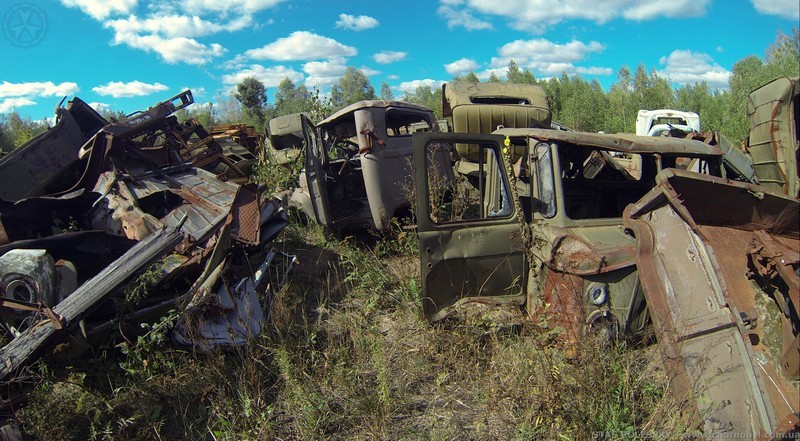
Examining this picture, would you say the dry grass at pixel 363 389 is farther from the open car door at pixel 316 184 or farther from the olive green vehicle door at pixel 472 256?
the open car door at pixel 316 184

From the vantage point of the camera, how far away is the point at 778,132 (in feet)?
13.2

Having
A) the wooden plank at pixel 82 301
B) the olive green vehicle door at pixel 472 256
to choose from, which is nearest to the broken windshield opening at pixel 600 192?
the olive green vehicle door at pixel 472 256

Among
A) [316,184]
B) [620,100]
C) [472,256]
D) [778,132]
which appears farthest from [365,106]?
[620,100]

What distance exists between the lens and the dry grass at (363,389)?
105 inches

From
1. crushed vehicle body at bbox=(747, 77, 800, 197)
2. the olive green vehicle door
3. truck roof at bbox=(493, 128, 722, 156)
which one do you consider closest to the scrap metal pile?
the olive green vehicle door

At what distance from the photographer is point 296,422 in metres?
2.88

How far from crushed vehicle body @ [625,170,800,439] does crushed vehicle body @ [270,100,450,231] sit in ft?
8.13

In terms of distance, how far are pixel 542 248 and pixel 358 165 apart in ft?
13.5

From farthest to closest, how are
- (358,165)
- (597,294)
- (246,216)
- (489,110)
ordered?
(489,110), (358,165), (246,216), (597,294)

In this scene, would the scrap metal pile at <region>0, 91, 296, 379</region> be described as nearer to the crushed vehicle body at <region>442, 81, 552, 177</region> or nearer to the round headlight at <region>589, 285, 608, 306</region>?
the round headlight at <region>589, 285, 608, 306</region>

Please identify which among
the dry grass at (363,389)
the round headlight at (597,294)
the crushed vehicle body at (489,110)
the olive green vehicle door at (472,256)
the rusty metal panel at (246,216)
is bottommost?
the dry grass at (363,389)

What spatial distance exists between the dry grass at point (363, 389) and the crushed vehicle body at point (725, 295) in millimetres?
324

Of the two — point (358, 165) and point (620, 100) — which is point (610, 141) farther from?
point (620, 100)

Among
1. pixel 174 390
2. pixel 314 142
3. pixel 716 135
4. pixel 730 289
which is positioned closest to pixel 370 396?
pixel 174 390
